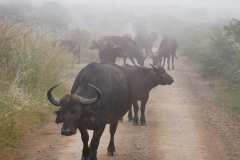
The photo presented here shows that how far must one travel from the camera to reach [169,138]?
543 inches

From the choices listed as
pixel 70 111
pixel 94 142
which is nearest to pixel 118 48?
pixel 94 142

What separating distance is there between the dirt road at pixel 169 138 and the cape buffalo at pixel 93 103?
85cm

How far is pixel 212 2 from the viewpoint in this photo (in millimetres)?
143625

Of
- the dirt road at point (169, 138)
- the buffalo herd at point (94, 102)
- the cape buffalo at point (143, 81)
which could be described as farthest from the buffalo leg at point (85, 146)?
the cape buffalo at point (143, 81)

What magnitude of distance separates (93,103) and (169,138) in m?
3.83

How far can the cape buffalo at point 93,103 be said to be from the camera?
10203mm

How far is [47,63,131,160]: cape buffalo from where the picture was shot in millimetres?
10203

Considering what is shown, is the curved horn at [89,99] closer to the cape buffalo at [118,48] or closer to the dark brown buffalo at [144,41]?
the cape buffalo at [118,48]

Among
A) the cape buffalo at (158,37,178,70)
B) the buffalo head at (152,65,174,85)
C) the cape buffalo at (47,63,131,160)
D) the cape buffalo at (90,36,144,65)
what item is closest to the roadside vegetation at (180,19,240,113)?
the cape buffalo at (158,37,178,70)

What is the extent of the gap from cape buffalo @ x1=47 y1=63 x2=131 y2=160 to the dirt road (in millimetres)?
850

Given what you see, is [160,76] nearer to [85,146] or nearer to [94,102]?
[85,146]

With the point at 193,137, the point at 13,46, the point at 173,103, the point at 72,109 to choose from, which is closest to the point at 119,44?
the point at 173,103

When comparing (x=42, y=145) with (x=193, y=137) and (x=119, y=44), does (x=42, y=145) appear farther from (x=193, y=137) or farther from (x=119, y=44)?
(x=119, y=44)

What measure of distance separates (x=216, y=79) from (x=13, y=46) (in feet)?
32.7
